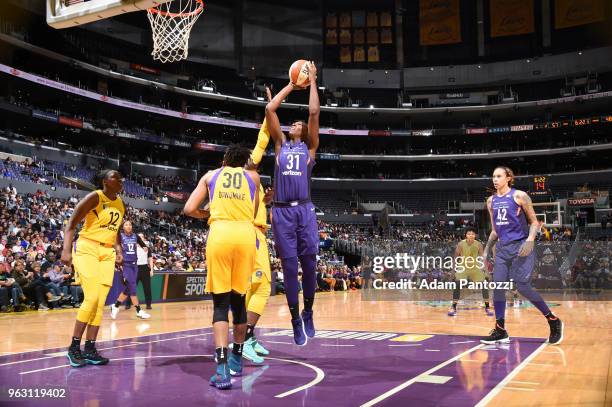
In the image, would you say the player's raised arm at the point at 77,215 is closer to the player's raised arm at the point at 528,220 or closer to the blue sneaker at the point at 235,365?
the blue sneaker at the point at 235,365

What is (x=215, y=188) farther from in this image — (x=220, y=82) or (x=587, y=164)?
(x=587, y=164)

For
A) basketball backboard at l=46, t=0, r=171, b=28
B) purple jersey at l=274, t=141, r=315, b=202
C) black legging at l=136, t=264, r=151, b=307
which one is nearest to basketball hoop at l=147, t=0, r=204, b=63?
black legging at l=136, t=264, r=151, b=307

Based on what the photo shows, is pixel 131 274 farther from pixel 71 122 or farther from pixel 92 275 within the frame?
pixel 71 122

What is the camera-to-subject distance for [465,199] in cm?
4684

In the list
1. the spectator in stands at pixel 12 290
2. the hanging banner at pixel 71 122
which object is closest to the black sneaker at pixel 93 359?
the spectator in stands at pixel 12 290

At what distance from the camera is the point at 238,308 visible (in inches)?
199

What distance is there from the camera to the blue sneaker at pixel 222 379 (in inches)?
178

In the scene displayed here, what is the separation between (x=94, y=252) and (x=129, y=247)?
6.01 m

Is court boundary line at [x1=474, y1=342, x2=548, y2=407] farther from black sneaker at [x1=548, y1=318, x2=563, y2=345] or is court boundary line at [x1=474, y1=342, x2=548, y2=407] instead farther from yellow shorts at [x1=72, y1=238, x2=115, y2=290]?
yellow shorts at [x1=72, y1=238, x2=115, y2=290]

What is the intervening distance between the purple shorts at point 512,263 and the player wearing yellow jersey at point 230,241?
3.91 m

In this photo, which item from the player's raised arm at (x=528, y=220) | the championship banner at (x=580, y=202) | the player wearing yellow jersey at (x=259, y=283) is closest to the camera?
the player wearing yellow jersey at (x=259, y=283)

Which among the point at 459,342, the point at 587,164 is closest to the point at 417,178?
the point at 587,164

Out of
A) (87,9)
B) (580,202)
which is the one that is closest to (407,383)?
(87,9)

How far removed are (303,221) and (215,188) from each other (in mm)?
1090
